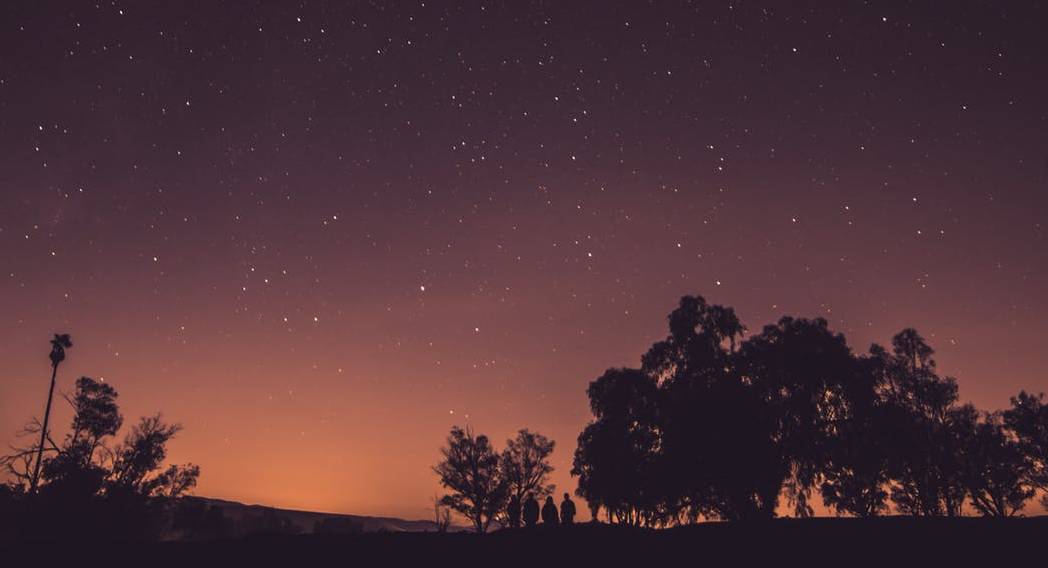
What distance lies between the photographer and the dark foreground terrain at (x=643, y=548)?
39.9 feet

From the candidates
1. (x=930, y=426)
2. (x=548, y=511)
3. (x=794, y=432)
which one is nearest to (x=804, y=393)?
(x=794, y=432)

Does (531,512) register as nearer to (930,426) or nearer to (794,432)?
(794,432)

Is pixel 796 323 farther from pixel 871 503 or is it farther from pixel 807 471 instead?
pixel 871 503

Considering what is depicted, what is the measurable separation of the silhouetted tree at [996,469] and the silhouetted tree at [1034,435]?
32cm

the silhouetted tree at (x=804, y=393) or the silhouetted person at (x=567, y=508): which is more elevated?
the silhouetted tree at (x=804, y=393)

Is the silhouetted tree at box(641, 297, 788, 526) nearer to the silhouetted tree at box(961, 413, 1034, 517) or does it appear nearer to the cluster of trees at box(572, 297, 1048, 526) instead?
the cluster of trees at box(572, 297, 1048, 526)

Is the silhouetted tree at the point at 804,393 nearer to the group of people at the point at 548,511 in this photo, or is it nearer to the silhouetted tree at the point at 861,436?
the silhouetted tree at the point at 861,436

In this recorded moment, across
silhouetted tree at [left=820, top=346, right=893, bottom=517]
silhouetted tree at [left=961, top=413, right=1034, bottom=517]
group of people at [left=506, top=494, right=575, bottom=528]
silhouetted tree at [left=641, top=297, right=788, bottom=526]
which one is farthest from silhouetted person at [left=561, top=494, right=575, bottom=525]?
silhouetted tree at [left=961, top=413, right=1034, bottom=517]

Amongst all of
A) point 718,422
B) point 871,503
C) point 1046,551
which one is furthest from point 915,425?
point 1046,551

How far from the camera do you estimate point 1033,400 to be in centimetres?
3578

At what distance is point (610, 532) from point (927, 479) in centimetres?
2841

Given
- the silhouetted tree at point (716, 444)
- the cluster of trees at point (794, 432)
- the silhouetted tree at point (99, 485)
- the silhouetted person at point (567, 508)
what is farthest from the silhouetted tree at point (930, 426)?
the silhouetted tree at point (99, 485)

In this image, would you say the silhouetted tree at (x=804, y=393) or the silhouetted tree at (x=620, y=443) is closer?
the silhouetted tree at (x=804, y=393)

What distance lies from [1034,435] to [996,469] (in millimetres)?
3182
